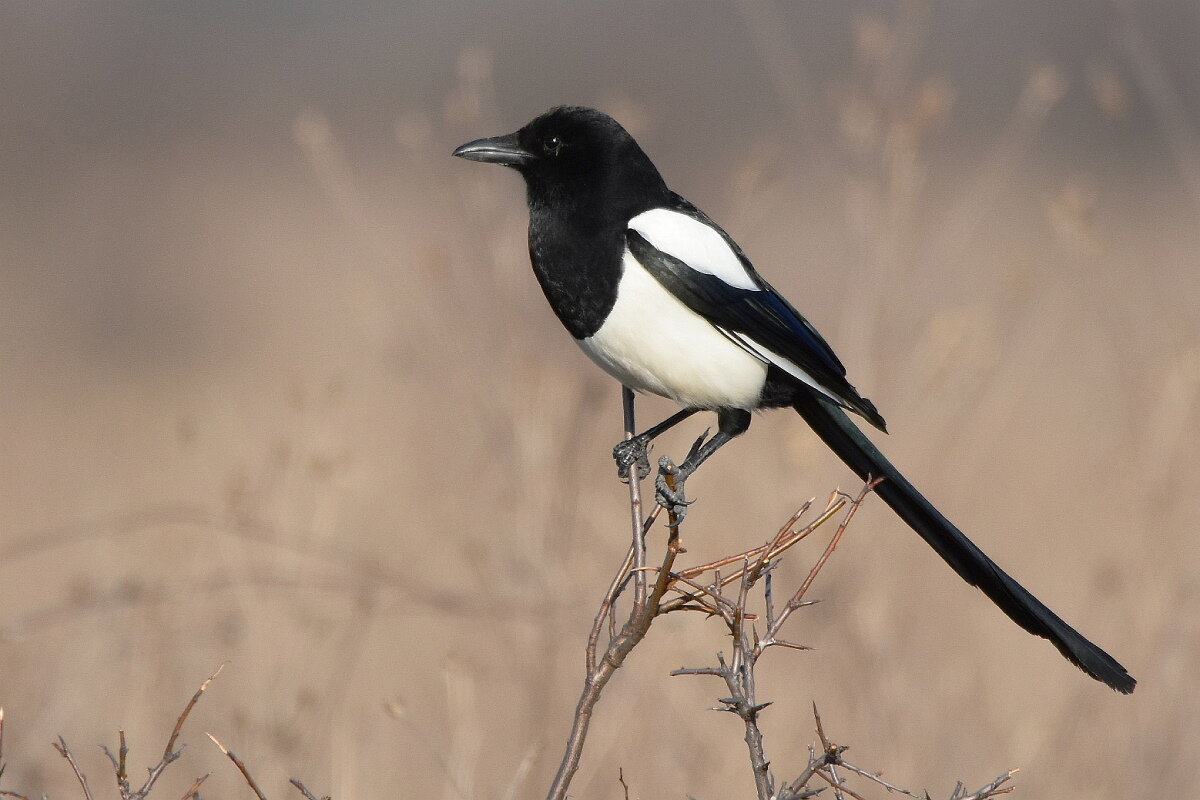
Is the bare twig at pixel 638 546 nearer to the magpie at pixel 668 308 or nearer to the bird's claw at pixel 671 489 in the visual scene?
the bird's claw at pixel 671 489

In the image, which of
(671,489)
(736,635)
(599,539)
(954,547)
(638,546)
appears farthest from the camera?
(599,539)

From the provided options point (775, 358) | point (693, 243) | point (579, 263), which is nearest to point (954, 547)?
point (775, 358)

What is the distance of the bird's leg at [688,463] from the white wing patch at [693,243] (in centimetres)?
27

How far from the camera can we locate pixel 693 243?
8.66 ft

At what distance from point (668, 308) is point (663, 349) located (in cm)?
9

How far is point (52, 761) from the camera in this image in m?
3.19

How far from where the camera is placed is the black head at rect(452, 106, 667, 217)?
274cm

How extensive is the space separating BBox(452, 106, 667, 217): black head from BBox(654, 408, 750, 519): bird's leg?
0.46 metres

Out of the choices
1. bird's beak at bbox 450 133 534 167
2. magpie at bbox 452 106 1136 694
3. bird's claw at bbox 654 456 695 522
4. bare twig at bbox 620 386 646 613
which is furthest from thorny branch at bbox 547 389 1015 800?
bird's beak at bbox 450 133 534 167

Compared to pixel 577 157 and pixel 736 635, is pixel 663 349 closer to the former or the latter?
pixel 577 157

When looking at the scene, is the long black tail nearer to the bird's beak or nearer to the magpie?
the magpie

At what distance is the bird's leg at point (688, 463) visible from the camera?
83.5 inches

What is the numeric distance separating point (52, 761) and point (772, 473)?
189 centimetres

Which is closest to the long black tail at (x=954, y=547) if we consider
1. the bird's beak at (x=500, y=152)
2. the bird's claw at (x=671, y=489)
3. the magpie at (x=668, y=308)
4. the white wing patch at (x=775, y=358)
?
the magpie at (x=668, y=308)
